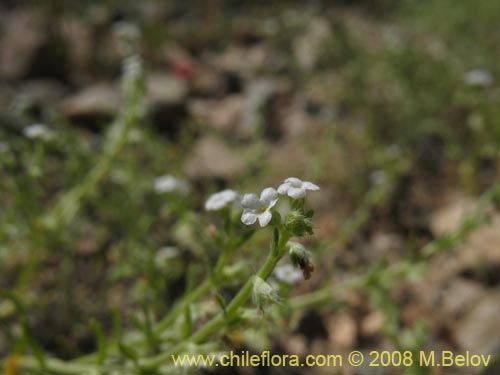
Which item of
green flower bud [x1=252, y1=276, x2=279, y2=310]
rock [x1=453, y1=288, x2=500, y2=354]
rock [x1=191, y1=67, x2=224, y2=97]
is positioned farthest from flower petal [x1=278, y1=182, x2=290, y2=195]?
rock [x1=191, y1=67, x2=224, y2=97]

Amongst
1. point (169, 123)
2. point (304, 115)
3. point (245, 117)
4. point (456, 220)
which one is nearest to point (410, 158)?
point (456, 220)

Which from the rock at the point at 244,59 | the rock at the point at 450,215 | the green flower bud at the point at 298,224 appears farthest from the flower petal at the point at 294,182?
the rock at the point at 244,59

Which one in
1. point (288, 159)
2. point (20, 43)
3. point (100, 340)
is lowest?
point (288, 159)

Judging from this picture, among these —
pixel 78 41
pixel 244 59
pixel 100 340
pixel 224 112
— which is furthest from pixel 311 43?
pixel 100 340

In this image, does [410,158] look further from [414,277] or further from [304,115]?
[414,277]

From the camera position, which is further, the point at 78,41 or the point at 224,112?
the point at 78,41

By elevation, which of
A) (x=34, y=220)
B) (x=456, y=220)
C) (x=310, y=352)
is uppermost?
(x=34, y=220)

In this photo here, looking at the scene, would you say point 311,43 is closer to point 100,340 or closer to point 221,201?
point 221,201
